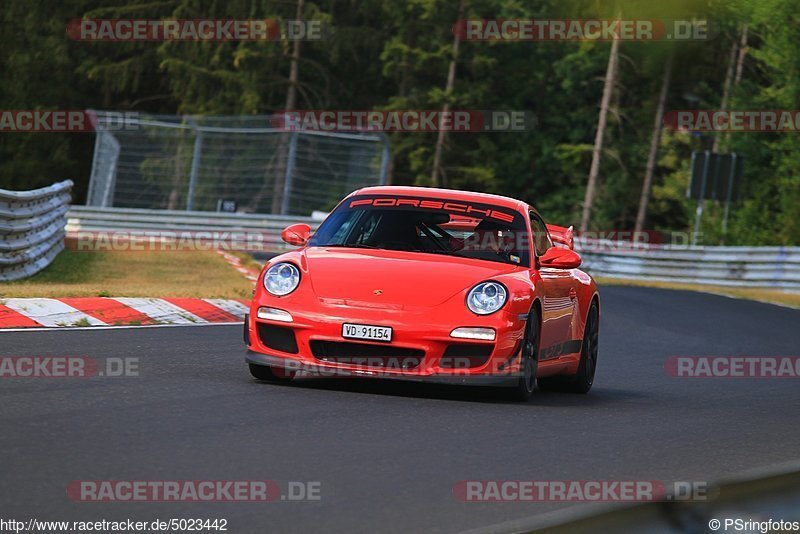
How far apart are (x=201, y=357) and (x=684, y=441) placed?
11.8ft

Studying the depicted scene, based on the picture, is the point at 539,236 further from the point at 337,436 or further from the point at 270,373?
the point at 337,436

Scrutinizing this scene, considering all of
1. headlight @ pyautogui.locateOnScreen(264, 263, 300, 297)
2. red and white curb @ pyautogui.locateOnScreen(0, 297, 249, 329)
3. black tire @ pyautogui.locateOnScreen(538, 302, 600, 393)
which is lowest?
red and white curb @ pyautogui.locateOnScreen(0, 297, 249, 329)

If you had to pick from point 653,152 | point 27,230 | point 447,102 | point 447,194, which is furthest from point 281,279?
point 653,152

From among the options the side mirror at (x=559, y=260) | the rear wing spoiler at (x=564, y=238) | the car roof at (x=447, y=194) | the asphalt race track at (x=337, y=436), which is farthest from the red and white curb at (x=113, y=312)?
the side mirror at (x=559, y=260)

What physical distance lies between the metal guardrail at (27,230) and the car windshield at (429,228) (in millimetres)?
6743

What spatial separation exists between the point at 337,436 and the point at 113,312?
600 cm

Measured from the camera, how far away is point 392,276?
28.6 ft

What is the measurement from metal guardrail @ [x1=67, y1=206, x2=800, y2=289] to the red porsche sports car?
2091cm

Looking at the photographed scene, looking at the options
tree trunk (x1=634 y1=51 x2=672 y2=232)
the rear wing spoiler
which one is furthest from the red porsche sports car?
tree trunk (x1=634 y1=51 x2=672 y2=232)

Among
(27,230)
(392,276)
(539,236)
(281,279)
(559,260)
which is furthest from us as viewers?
(27,230)

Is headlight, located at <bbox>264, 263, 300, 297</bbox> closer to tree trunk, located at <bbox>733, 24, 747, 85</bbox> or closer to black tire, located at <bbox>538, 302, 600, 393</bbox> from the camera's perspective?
black tire, located at <bbox>538, 302, 600, 393</bbox>

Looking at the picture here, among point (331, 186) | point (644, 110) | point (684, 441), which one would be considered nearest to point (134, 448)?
point (684, 441)

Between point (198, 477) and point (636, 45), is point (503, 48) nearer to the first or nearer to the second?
point (636, 45)

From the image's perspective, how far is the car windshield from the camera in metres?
9.52
